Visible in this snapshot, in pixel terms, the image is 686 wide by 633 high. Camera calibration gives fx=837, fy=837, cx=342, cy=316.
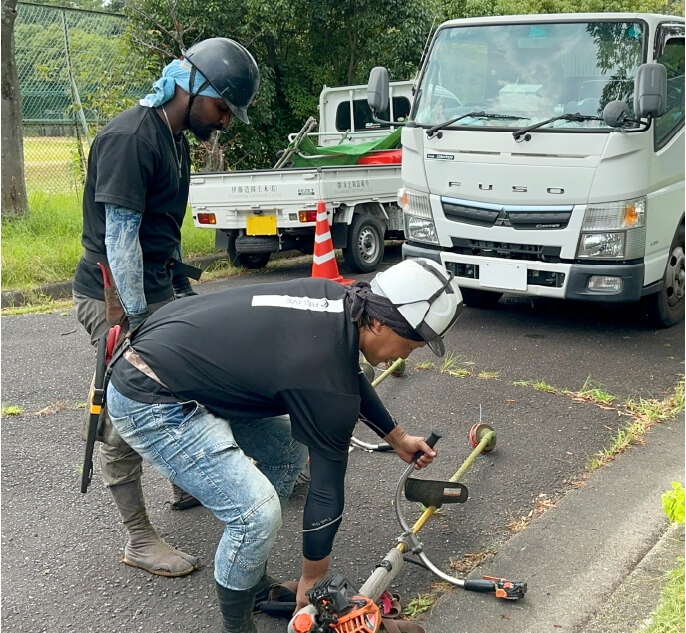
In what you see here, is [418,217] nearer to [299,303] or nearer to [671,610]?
[299,303]

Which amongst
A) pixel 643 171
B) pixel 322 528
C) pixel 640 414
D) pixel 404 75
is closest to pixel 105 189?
pixel 322 528

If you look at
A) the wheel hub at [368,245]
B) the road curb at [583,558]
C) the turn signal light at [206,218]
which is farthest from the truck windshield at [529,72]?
the turn signal light at [206,218]

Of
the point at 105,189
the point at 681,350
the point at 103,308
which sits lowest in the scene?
the point at 681,350

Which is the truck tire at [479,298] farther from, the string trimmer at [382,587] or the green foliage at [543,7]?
the green foliage at [543,7]

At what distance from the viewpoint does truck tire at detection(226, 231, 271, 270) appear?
9.73m

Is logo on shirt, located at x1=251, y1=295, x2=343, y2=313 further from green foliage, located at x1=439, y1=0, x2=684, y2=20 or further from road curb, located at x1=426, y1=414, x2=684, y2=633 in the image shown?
green foliage, located at x1=439, y1=0, x2=684, y2=20

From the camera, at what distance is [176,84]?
11.3ft

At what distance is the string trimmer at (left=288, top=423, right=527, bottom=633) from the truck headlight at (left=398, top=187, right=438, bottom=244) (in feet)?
9.27

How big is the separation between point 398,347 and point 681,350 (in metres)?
4.37

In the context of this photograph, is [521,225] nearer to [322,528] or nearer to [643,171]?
[643,171]

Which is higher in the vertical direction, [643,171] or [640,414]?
[643,171]

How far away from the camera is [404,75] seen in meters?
15.3

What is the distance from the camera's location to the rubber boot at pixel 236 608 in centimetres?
281

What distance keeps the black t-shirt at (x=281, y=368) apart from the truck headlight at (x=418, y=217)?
4076mm
